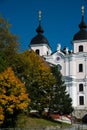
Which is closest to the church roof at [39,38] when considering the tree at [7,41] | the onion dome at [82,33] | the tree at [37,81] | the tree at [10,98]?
the onion dome at [82,33]

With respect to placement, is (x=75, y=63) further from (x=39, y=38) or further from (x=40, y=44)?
(x=39, y=38)

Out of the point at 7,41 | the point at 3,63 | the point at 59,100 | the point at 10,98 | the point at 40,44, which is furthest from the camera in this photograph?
the point at 40,44

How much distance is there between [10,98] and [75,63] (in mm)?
41727

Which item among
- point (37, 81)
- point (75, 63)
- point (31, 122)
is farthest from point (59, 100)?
point (75, 63)

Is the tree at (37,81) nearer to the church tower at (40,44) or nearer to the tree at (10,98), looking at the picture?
the tree at (10,98)

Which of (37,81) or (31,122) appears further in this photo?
(37,81)

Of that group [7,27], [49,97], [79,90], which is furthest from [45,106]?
[79,90]

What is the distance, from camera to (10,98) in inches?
1583

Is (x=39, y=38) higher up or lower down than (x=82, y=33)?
lower down

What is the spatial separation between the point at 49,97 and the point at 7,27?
1224cm

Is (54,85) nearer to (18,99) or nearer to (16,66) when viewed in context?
(16,66)

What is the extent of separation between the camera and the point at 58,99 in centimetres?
5672

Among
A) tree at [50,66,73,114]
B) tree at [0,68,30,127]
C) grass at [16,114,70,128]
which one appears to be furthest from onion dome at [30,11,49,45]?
tree at [0,68,30,127]

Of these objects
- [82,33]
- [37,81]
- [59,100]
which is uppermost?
[82,33]
